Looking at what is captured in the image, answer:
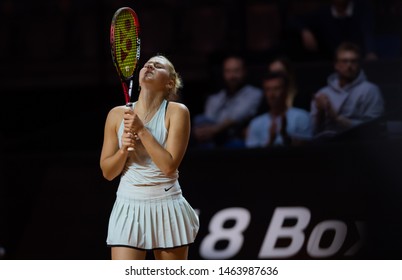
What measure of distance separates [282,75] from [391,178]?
834 mm

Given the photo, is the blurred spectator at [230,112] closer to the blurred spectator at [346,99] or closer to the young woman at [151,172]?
the blurred spectator at [346,99]

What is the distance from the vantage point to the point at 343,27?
210 inches

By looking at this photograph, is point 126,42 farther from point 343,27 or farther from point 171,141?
point 343,27

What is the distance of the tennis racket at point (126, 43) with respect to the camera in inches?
118

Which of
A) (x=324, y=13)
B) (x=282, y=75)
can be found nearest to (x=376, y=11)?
(x=324, y=13)

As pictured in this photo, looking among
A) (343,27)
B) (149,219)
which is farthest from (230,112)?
(149,219)

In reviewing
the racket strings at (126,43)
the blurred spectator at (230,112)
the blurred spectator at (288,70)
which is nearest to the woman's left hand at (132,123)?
the racket strings at (126,43)

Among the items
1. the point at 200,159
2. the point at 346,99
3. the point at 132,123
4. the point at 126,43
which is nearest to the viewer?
the point at 132,123

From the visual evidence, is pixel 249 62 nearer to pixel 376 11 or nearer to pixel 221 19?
pixel 376 11

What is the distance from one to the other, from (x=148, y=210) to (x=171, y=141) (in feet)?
0.76

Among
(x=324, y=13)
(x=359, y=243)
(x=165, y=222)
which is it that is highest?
(x=324, y=13)

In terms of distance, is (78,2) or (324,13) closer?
(324,13)

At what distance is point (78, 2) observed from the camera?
7.60 m
